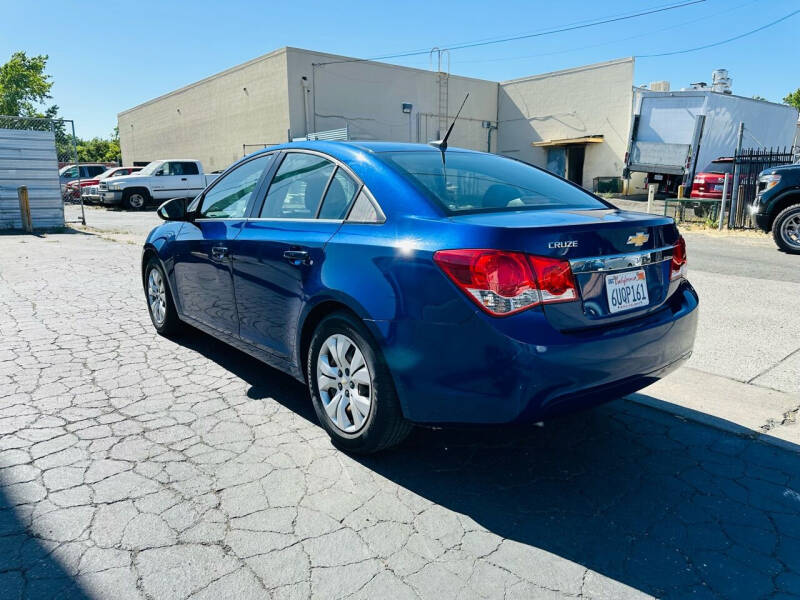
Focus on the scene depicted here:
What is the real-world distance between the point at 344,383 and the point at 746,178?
514 inches

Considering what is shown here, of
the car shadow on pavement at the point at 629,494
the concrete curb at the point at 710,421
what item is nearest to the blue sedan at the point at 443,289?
the car shadow on pavement at the point at 629,494

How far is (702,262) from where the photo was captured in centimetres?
914

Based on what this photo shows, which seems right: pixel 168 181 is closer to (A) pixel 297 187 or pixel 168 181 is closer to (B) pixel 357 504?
(A) pixel 297 187

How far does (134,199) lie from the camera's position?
23.4 m

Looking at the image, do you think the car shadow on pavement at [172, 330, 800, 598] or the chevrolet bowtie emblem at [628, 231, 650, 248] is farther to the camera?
the chevrolet bowtie emblem at [628, 231, 650, 248]

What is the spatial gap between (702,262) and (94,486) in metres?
8.77

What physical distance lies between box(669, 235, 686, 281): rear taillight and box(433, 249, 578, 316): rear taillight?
98cm

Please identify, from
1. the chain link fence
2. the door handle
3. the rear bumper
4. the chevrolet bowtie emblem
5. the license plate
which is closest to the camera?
the rear bumper

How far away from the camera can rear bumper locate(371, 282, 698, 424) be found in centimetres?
248

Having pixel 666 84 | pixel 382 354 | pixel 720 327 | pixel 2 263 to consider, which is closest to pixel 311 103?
pixel 666 84

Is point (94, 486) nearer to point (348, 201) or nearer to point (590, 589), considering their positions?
point (348, 201)

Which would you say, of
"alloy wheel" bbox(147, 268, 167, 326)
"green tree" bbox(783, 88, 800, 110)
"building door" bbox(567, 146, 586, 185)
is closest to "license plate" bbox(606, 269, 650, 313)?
"alloy wheel" bbox(147, 268, 167, 326)

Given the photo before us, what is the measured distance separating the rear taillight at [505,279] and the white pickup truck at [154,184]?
877 inches

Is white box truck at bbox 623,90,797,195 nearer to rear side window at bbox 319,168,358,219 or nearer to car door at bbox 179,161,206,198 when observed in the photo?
car door at bbox 179,161,206,198
